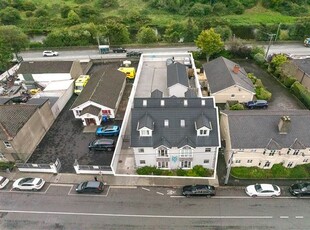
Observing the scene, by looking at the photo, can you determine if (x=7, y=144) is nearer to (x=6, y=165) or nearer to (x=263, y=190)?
(x=6, y=165)

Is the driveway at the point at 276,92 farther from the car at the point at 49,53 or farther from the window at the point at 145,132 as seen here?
the car at the point at 49,53

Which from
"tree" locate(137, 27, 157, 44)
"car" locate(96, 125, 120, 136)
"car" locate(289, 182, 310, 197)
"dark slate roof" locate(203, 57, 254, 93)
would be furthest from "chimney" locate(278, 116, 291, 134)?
"tree" locate(137, 27, 157, 44)

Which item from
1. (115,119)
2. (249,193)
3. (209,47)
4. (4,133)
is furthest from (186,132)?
(209,47)

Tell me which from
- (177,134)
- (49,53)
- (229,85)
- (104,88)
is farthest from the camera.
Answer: (49,53)

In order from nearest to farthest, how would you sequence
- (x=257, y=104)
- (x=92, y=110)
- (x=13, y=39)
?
1. (x=92, y=110)
2. (x=257, y=104)
3. (x=13, y=39)

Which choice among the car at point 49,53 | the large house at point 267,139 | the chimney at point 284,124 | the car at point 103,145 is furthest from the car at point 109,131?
the car at point 49,53

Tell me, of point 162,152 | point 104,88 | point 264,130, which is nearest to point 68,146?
point 104,88

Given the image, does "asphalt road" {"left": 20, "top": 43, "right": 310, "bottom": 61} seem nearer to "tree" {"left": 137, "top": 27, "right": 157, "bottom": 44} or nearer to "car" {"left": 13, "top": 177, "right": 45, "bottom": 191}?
"tree" {"left": 137, "top": 27, "right": 157, "bottom": 44}
